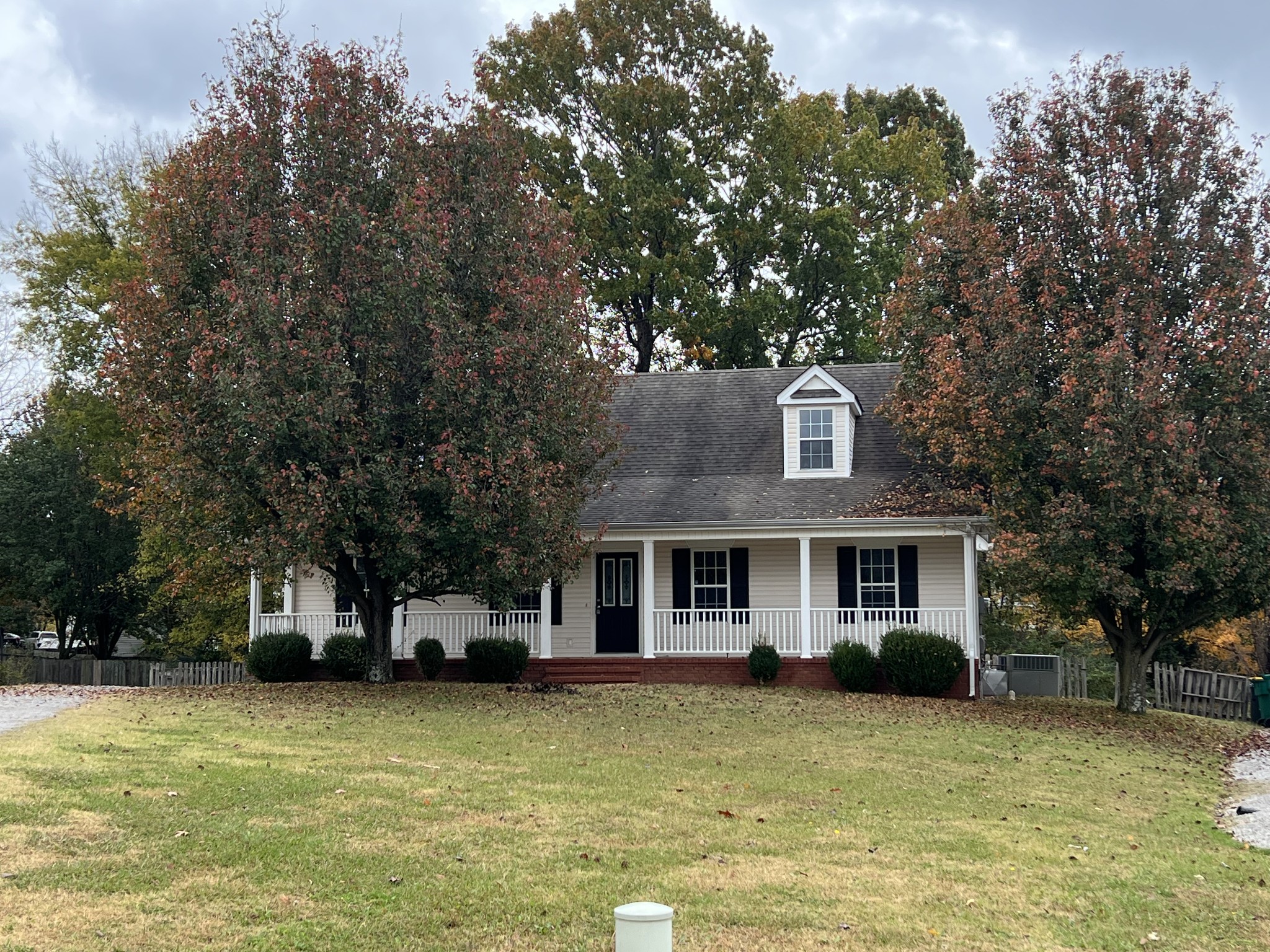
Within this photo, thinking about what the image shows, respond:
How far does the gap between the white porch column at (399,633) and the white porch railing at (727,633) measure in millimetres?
4912

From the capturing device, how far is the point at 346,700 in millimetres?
18156

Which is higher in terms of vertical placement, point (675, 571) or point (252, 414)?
point (252, 414)

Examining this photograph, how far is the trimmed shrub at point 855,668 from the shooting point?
70.4ft

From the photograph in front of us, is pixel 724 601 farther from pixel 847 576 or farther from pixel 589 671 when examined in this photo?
pixel 589 671

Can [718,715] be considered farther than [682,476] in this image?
No

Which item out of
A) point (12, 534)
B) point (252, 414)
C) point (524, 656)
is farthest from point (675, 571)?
point (12, 534)

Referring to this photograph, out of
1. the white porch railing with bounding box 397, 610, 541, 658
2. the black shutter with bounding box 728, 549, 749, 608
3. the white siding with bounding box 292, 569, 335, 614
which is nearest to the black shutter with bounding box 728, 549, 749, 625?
the black shutter with bounding box 728, 549, 749, 608

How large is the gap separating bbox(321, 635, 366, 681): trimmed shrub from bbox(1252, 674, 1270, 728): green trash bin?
1643 cm

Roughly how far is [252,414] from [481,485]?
11.1ft

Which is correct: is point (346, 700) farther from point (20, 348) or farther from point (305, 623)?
point (20, 348)

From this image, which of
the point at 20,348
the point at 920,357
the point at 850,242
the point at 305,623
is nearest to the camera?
the point at 920,357

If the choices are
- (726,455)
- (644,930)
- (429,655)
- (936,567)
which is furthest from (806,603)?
(644,930)

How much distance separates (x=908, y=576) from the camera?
76.3 feet

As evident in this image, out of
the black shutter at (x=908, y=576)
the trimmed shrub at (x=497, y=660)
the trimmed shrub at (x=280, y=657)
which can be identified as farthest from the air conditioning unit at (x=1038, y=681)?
the trimmed shrub at (x=280, y=657)
